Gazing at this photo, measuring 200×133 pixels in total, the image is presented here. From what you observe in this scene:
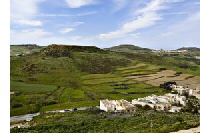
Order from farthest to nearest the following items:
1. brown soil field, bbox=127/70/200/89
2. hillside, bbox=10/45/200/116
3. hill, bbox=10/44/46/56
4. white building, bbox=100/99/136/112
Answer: hill, bbox=10/44/46/56, brown soil field, bbox=127/70/200/89, hillside, bbox=10/45/200/116, white building, bbox=100/99/136/112

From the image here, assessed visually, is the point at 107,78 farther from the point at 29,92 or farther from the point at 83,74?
the point at 29,92

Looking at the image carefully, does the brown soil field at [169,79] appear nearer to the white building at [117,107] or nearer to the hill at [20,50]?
the white building at [117,107]

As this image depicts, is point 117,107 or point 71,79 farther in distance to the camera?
point 71,79

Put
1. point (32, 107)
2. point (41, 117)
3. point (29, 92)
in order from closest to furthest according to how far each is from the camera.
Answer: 1. point (41, 117)
2. point (32, 107)
3. point (29, 92)

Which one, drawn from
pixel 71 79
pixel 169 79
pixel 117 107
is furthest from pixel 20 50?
pixel 117 107

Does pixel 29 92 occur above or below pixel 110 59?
below

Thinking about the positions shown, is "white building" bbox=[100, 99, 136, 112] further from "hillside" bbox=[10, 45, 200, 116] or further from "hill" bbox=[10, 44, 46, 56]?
"hill" bbox=[10, 44, 46, 56]

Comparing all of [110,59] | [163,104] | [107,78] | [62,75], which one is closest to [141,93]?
[163,104]

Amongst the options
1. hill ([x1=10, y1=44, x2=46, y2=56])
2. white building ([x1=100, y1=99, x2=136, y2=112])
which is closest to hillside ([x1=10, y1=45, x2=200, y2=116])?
white building ([x1=100, y1=99, x2=136, y2=112])

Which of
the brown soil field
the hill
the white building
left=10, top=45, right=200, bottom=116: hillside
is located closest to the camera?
the white building

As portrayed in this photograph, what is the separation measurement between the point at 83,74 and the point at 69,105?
2947cm

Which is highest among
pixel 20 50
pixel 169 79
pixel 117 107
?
pixel 20 50

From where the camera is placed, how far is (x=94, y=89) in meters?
53.1

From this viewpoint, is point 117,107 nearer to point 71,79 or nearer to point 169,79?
point 71,79
